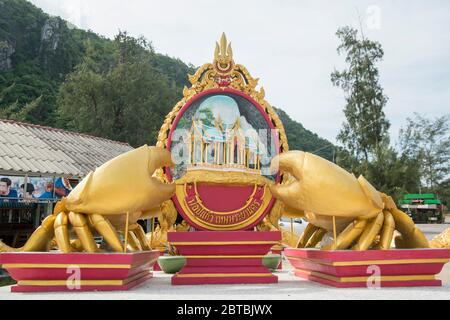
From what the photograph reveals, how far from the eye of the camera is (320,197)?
6.37 metres

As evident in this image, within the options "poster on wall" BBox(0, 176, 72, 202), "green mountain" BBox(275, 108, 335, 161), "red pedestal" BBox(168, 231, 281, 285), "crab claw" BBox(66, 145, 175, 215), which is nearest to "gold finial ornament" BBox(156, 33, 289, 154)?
"crab claw" BBox(66, 145, 175, 215)

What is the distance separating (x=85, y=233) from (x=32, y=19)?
4329 centimetres

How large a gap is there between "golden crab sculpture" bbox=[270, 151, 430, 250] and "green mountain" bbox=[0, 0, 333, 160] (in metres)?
15.5

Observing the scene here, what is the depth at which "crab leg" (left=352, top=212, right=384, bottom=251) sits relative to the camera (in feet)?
20.1

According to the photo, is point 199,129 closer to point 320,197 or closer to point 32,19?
point 320,197

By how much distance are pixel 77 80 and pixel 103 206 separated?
78.1 feet

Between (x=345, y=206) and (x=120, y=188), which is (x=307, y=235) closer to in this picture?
(x=345, y=206)

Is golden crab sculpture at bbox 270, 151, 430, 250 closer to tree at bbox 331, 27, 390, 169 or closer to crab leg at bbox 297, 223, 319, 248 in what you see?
crab leg at bbox 297, 223, 319, 248

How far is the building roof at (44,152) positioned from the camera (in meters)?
11.3

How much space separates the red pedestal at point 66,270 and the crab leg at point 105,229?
36 centimetres

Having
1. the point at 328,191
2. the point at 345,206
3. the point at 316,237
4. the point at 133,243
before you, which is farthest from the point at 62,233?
the point at 316,237

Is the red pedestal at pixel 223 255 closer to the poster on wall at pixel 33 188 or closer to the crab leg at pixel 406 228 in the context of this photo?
the crab leg at pixel 406 228

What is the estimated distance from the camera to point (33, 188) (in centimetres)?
1116
